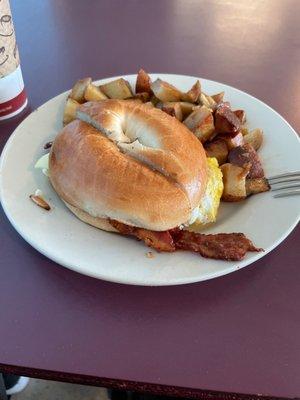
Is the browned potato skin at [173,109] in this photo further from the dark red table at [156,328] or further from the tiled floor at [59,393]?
the tiled floor at [59,393]

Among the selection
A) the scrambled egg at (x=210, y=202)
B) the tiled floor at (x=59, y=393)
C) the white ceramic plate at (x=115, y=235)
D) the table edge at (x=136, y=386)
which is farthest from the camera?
the tiled floor at (x=59, y=393)

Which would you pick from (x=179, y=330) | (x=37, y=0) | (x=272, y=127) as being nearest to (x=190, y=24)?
(x=37, y=0)

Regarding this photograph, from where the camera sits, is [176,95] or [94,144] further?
[176,95]

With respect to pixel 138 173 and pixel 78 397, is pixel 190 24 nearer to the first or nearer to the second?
pixel 138 173

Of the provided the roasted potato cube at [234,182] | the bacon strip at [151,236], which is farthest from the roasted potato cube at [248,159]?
the bacon strip at [151,236]

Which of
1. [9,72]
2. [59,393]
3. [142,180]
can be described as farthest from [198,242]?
[59,393]
